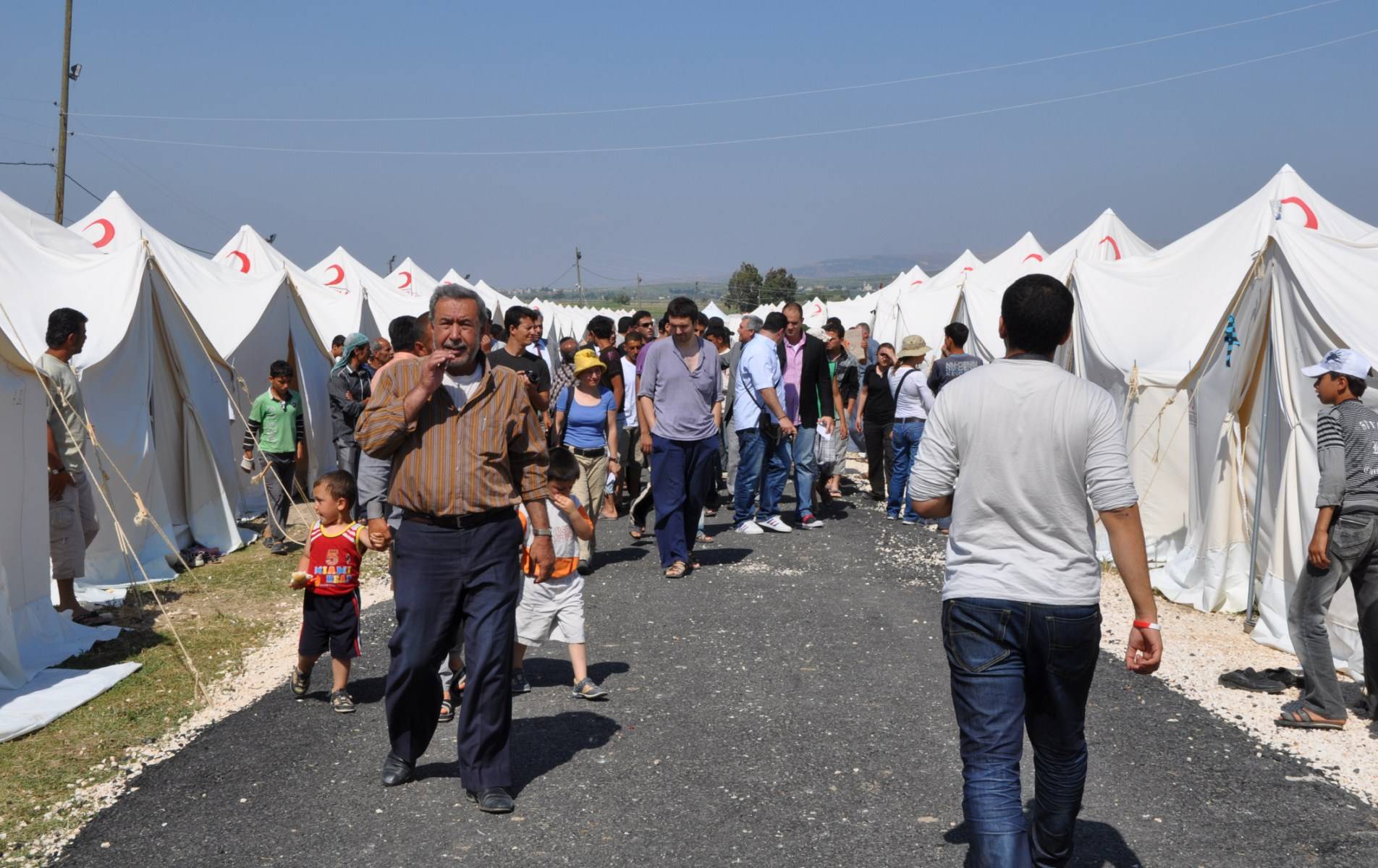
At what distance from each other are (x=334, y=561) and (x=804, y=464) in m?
6.19

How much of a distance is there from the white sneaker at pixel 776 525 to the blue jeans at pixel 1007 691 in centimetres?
765

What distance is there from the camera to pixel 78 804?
15.2 ft

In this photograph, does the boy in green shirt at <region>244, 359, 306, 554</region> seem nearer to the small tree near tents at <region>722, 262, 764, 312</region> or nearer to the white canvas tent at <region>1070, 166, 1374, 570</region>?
the white canvas tent at <region>1070, 166, 1374, 570</region>

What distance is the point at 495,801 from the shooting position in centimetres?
445

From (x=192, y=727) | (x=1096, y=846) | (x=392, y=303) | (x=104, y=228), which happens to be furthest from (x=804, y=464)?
(x=392, y=303)

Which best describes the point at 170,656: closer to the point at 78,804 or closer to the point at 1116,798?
the point at 78,804

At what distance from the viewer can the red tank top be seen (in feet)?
19.1

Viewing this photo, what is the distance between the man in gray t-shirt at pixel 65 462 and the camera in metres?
7.55

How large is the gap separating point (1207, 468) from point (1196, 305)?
7.92ft

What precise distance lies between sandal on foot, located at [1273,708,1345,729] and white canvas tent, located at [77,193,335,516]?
9035mm

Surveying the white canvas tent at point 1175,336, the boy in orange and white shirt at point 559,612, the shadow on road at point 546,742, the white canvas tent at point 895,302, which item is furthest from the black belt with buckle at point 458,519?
the white canvas tent at point 895,302

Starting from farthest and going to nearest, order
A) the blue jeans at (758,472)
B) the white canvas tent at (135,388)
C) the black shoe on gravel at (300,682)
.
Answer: the blue jeans at (758,472)
the white canvas tent at (135,388)
the black shoe on gravel at (300,682)

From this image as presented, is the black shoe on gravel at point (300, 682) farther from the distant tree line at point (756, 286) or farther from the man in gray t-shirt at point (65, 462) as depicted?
the distant tree line at point (756, 286)

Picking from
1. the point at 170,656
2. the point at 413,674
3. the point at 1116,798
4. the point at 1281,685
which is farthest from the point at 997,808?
the point at 170,656
